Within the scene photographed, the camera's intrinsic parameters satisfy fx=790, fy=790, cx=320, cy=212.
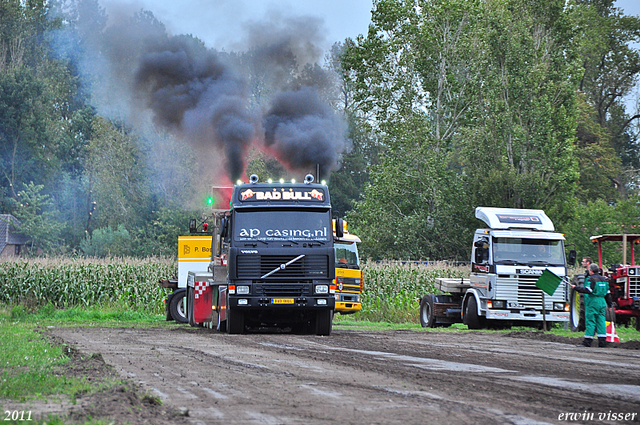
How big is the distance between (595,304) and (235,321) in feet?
29.3

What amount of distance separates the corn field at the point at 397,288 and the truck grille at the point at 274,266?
1278 centimetres

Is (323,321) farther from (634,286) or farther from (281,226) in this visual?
(634,286)

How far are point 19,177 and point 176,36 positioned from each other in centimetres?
4244

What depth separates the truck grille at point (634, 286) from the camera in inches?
966

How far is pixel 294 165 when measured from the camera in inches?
1091

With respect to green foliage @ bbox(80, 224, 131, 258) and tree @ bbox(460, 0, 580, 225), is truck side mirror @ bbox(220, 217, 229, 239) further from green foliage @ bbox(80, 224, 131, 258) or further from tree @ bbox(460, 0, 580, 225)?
green foliage @ bbox(80, 224, 131, 258)

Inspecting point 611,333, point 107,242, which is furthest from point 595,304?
point 107,242

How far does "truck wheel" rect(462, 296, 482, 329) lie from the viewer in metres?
25.3

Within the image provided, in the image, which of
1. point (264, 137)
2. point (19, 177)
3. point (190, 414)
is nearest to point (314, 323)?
point (264, 137)

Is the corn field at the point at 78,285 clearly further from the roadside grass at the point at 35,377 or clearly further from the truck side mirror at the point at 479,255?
the truck side mirror at the point at 479,255

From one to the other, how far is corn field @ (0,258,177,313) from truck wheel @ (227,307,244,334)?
1186 centimetres

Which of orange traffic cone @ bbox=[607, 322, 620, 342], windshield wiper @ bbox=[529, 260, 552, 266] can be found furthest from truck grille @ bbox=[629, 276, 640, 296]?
orange traffic cone @ bbox=[607, 322, 620, 342]

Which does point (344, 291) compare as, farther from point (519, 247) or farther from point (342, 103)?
point (342, 103)

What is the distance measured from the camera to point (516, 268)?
24.6m
